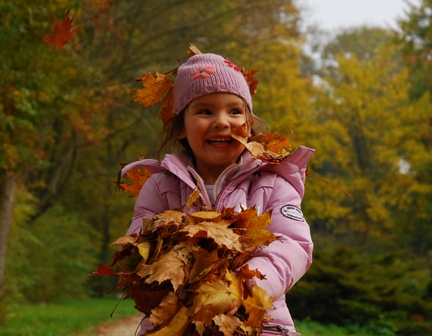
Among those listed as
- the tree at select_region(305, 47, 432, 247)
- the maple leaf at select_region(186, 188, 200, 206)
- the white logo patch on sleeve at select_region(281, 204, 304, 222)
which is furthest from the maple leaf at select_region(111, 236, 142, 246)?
the tree at select_region(305, 47, 432, 247)

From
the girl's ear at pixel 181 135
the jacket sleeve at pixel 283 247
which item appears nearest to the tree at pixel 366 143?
the girl's ear at pixel 181 135

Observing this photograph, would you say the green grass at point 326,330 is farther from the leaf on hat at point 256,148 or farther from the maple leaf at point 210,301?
the maple leaf at point 210,301

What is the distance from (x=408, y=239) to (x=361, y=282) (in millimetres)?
15756

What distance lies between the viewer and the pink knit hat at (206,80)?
10.6ft

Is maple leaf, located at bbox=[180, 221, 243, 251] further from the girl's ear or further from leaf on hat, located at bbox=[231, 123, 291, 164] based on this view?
the girl's ear

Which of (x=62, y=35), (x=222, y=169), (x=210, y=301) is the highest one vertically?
(x=62, y=35)

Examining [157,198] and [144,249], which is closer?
[144,249]

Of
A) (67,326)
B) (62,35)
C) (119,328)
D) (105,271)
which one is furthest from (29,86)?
(105,271)

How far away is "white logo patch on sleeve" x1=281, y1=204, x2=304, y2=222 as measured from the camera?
2984 mm

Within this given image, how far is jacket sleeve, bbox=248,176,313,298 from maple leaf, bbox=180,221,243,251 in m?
0.17

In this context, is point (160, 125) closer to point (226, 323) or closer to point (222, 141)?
point (222, 141)

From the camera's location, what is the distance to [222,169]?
333cm

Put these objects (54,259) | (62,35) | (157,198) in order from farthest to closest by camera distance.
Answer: (54,259), (62,35), (157,198)

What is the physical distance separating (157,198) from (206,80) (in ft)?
1.87
